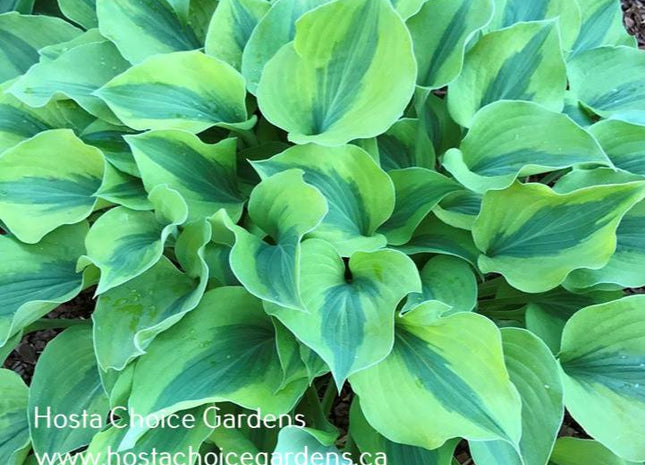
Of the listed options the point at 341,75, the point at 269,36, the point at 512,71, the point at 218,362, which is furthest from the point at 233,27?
the point at 218,362

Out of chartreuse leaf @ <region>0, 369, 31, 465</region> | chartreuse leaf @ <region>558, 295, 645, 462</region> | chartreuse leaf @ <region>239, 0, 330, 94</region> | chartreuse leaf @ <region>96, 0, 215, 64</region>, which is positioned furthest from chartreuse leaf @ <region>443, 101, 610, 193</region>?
chartreuse leaf @ <region>0, 369, 31, 465</region>

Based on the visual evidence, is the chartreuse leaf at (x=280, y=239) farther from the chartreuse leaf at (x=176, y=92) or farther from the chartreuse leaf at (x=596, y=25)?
the chartreuse leaf at (x=596, y=25)

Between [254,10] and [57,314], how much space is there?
2.56ft

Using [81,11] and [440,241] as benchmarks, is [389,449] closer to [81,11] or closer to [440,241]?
[440,241]

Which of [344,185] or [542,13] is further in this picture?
[542,13]

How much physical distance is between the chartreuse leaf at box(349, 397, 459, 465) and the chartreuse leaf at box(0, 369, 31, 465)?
0.55 meters

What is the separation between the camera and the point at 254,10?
1224 mm

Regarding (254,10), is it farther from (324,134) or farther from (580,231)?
(580,231)

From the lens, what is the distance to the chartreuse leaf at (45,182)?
1068 millimetres

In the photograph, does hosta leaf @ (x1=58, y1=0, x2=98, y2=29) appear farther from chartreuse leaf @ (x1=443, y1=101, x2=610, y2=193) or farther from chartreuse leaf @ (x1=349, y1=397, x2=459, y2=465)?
chartreuse leaf @ (x1=349, y1=397, x2=459, y2=465)

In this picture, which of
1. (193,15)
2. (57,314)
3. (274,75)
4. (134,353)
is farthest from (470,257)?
(57,314)

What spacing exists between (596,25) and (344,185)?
2.41 ft

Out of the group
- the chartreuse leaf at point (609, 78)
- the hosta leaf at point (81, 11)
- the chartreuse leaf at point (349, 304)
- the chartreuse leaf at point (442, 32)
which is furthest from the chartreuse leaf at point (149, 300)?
the chartreuse leaf at point (609, 78)

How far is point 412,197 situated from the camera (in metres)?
1.12
